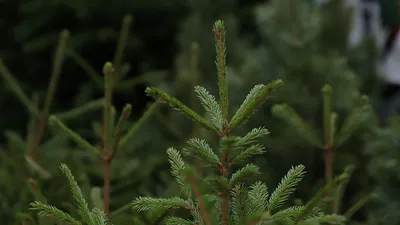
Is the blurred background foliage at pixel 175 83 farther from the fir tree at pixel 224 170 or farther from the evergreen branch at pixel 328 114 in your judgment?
the evergreen branch at pixel 328 114

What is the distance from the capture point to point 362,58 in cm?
165

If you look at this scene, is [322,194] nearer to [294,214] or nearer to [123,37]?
[294,214]

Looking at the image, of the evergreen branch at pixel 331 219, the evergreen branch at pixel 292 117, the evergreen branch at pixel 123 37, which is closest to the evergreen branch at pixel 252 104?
the evergreen branch at pixel 331 219

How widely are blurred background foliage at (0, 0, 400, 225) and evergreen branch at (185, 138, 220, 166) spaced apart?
16 cm

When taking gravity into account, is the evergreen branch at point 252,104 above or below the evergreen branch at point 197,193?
above

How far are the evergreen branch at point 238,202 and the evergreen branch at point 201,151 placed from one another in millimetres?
52

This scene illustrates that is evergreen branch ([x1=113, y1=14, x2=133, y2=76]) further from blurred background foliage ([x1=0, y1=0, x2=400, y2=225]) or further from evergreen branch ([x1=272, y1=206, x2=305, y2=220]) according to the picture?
evergreen branch ([x1=272, y1=206, x2=305, y2=220])

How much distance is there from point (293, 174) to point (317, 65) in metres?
0.84

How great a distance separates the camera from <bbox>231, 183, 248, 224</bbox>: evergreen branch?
19.5 inches

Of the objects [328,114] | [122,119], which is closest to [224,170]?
[122,119]

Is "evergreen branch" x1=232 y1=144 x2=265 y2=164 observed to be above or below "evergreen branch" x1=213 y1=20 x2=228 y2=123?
below

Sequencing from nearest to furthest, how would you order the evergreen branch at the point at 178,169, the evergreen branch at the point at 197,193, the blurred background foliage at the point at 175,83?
the evergreen branch at the point at 197,193 < the evergreen branch at the point at 178,169 < the blurred background foliage at the point at 175,83

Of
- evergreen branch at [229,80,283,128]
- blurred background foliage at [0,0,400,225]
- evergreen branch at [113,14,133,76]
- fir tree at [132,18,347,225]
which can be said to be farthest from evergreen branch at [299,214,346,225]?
evergreen branch at [113,14,133,76]

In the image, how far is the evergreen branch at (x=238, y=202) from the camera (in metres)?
0.50
